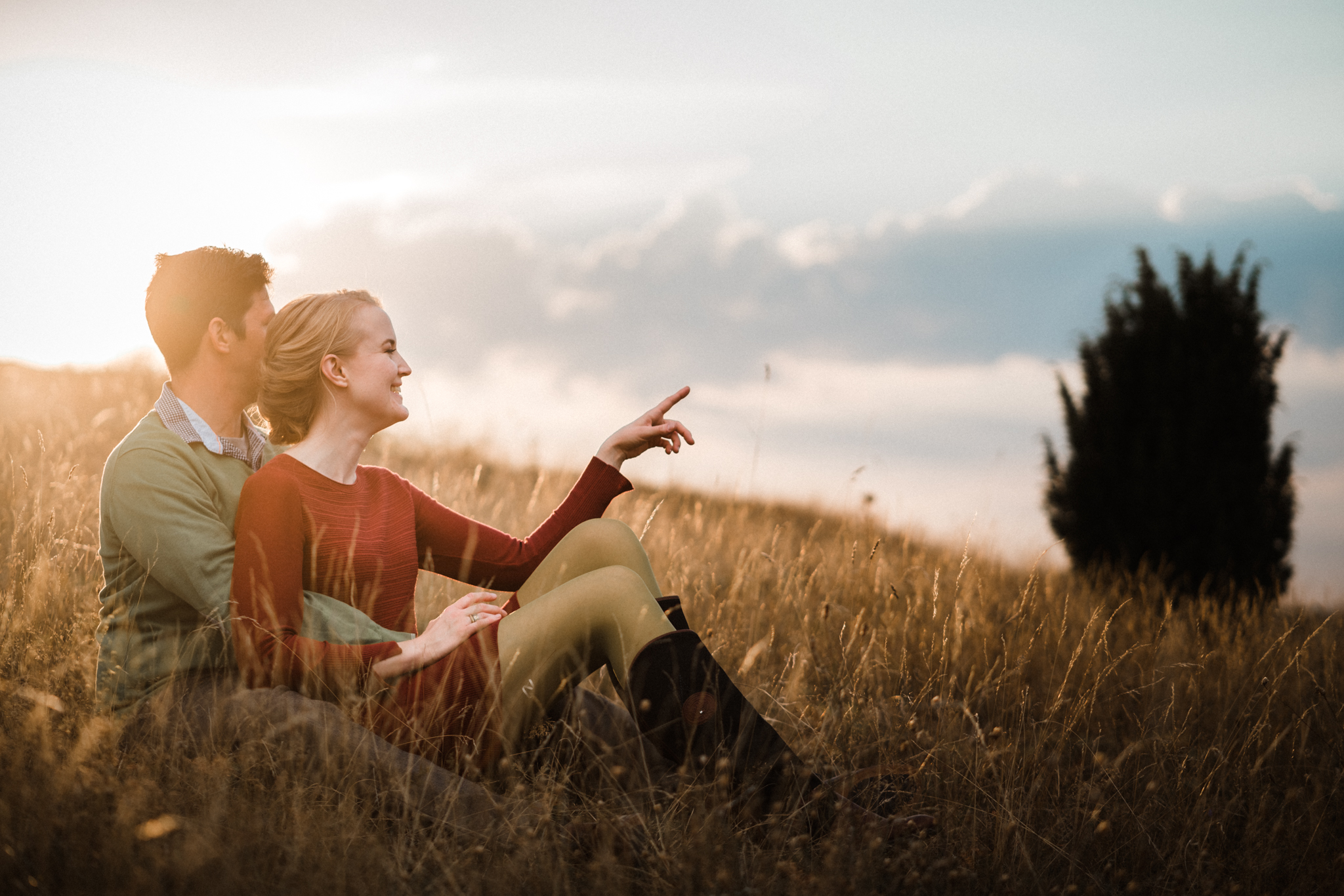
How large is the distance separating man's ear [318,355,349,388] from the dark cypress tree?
6.48m

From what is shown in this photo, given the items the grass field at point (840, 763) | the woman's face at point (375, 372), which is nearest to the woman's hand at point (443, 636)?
the grass field at point (840, 763)

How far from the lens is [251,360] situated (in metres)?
2.51

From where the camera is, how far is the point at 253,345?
8.20 feet

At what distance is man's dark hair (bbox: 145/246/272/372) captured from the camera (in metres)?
2.41

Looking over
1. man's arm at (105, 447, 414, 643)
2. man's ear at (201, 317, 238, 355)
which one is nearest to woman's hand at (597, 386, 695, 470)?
man's arm at (105, 447, 414, 643)

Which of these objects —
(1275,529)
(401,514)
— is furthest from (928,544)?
(401,514)

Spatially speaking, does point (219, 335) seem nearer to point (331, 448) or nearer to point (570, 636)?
point (331, 448)

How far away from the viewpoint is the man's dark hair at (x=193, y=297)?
7.92 ft

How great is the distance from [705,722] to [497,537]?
100 centimetres

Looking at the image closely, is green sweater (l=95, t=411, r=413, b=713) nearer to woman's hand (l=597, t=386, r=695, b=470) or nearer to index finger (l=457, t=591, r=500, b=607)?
index finger (l=457, t=591, r=500, b=607)

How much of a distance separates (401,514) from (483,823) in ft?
3.04

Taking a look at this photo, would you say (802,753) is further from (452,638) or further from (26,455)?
(26,455)

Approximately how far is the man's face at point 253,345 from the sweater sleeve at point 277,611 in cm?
44

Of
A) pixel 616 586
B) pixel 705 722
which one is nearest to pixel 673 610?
pixel 616 586
